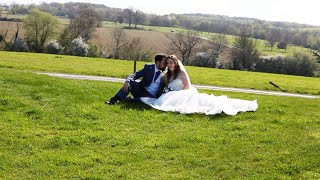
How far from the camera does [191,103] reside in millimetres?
13227

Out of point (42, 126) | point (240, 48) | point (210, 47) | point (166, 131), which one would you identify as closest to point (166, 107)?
point (166, 131)

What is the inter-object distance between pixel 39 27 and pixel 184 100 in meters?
75.6

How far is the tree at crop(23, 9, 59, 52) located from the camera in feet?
266

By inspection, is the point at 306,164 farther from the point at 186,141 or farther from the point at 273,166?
the point at 186,141

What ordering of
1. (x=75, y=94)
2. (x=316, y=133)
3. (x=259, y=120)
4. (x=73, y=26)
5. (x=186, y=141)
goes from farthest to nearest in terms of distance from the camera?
(x=73, y=26) → (x=75, y=94) → (x=259, y=120) → (x=316, y=133) → (x=186, y=141)

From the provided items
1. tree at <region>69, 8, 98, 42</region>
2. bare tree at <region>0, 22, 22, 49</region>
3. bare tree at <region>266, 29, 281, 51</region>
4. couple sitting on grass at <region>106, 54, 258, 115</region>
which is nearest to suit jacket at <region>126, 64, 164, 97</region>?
couple sitting on grass at <region>106, 54, 258, 115</region>

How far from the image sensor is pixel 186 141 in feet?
31.8

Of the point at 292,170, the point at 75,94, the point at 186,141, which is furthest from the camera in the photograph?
the point at 75,94

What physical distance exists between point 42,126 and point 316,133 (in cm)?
724

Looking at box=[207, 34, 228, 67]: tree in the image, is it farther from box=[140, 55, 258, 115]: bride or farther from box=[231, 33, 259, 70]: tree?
box=[140, 55, 258, 115]: bride

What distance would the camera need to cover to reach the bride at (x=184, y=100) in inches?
508

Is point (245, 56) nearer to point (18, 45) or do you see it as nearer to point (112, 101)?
point (18, 45)

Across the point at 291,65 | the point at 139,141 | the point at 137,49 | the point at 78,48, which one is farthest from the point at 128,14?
the point at 139,141

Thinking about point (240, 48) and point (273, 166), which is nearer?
point (273, 166)
